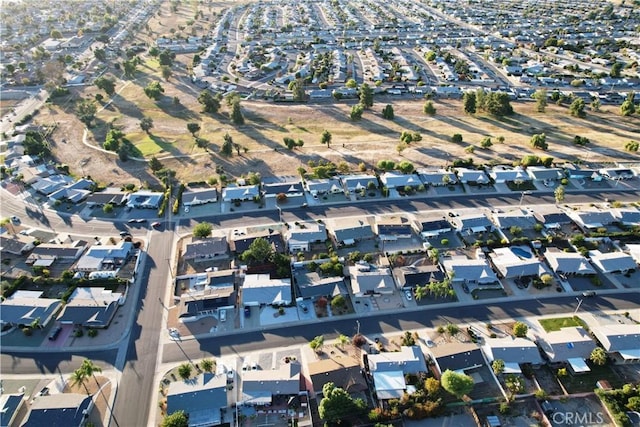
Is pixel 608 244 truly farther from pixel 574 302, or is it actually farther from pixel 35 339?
pixel 35 339

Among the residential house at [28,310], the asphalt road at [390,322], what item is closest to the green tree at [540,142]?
the asphalt road at [390,322]

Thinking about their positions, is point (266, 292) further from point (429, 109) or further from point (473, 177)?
point (429, 109)

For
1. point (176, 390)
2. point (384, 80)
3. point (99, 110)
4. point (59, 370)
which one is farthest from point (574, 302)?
point (99, 110)

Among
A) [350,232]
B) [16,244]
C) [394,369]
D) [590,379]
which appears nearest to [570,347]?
[590,379]

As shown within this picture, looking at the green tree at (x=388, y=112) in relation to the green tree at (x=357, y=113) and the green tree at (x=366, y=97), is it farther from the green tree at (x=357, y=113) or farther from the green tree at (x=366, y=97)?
the green tree at (x=357, y=113)

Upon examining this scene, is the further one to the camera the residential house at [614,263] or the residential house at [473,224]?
the residential house at [473,224]

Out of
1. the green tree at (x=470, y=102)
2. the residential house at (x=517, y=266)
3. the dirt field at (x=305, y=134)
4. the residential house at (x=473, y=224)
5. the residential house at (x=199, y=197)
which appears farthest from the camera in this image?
the green tree at (x=470, y=102)
